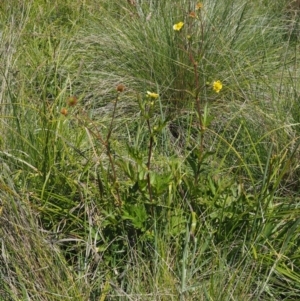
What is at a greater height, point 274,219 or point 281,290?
point 274,219

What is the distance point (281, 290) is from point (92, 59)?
176 cm

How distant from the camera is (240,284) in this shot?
5.67 feet

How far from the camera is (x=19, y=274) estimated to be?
68.5 inches

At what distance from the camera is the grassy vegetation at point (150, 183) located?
5.83ft

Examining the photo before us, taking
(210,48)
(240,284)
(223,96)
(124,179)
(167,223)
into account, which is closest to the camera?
(240,284)

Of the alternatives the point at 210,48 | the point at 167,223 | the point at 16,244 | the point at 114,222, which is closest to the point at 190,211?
the point at 167,223

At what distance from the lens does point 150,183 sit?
191 centimetres

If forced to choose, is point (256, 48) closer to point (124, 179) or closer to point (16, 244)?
point (124, 179)

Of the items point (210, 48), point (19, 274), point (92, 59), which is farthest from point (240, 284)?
point (92, 59)

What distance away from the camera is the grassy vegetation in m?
1.78

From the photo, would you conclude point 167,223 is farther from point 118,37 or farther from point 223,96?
point 118,37

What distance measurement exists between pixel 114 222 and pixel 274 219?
514mm

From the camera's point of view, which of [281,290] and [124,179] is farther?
[124,179]

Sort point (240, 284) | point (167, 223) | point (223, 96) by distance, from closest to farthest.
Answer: point (240, 284), point (167, 223), point (223, 96)
